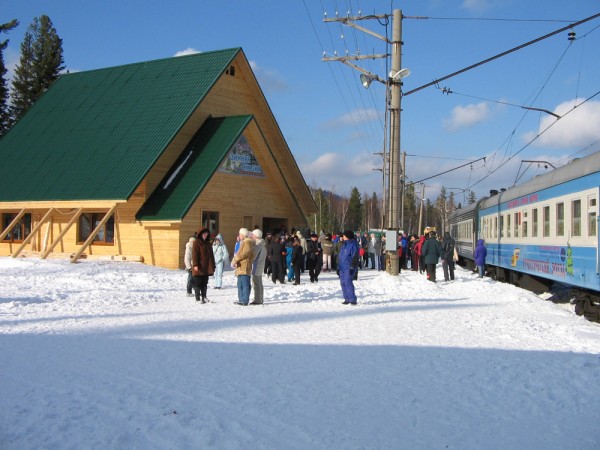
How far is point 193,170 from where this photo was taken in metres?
28.5

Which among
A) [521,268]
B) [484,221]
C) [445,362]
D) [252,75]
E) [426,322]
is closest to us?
[445,362]

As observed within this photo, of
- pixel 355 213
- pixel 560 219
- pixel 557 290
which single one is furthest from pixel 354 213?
pixel 560 219

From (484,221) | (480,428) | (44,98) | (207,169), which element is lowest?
(480,428)

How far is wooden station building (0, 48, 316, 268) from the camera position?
27781 mm

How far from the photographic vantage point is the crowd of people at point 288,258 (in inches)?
593

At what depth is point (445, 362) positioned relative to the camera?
8469 millimetres

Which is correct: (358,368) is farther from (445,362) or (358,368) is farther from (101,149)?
(101,149)

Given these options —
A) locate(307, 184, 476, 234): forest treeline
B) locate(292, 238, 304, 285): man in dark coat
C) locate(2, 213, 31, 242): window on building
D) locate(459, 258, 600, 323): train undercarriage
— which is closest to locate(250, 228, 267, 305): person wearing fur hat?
locate(292, 238, 304, 285): man in dark coat

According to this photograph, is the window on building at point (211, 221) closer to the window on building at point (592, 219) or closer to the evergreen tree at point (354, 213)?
the window on building at point (592, 219)

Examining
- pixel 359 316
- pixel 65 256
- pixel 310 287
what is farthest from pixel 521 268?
pixel 65 256

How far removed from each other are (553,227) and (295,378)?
455 inches

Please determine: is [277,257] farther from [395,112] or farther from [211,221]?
[211,221]

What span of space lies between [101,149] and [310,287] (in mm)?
15444

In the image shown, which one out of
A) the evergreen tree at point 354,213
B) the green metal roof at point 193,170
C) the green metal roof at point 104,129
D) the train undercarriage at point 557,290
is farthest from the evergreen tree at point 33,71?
the evergreen tree at point 354,213
